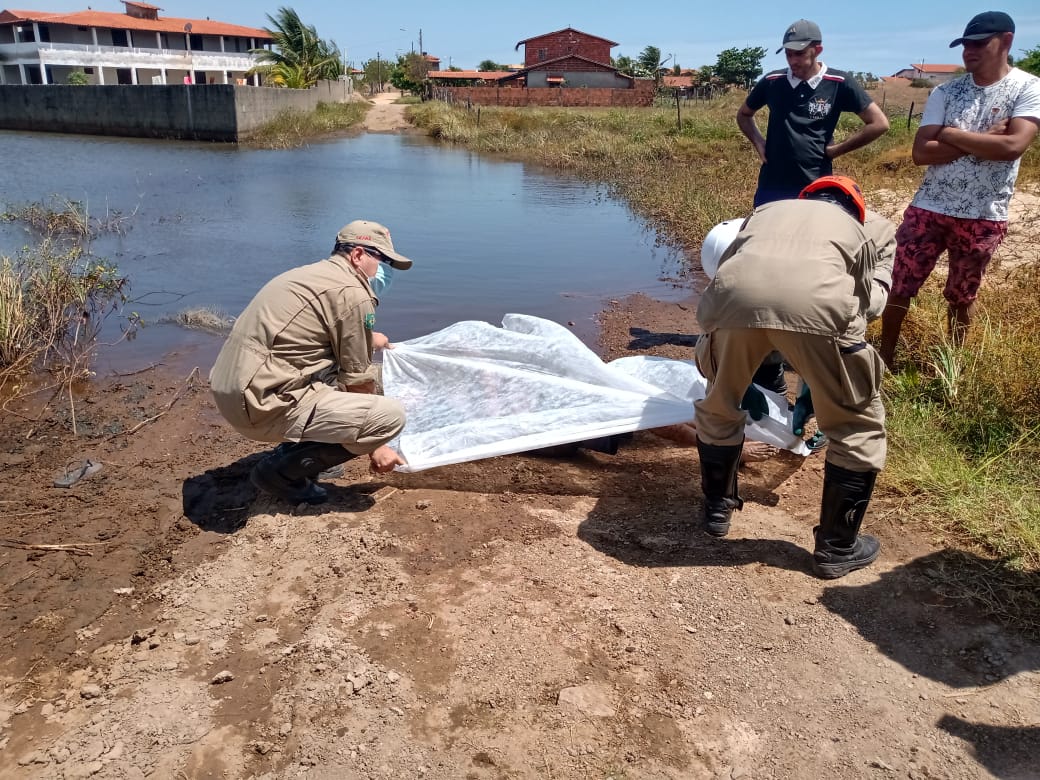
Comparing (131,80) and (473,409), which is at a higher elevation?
(131,80)

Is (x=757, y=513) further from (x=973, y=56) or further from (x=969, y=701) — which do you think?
(x=973, y=56)

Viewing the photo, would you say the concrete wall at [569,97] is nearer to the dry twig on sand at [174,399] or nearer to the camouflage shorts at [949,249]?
the dry twig on sand at [174,399]

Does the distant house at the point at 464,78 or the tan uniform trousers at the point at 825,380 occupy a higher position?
the distant house at the point at 464,78

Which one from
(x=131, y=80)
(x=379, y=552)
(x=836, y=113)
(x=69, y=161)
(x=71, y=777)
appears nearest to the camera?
(x=71, y=777)

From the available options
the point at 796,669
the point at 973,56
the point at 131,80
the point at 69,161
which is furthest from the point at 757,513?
the point at 131,80

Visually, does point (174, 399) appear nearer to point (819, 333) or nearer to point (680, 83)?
point (819, 333)

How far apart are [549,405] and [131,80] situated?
193 ft

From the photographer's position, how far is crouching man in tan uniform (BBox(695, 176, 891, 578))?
8.19ft

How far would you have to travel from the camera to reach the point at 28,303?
5.82 meters

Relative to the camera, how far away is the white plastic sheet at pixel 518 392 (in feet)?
11.7

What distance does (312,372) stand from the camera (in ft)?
11.0

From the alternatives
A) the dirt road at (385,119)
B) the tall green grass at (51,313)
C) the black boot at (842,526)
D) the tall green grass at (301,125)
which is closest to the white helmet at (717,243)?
the black boot at (842,526)

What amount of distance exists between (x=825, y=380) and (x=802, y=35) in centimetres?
286

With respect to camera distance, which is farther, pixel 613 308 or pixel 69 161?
pixel 69 161
